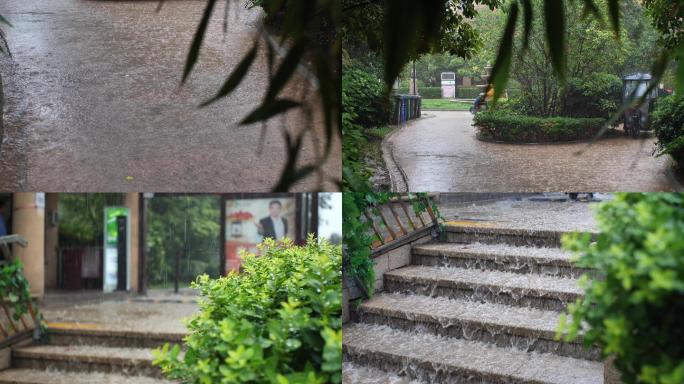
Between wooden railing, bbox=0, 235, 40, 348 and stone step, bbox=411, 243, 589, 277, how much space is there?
1.43 meters

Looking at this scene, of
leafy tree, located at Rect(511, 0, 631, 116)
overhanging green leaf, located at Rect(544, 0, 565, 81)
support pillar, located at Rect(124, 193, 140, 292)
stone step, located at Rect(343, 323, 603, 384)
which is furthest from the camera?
support pillar, located at Rect(124, 193, 140, 292)

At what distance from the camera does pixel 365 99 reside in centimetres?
237

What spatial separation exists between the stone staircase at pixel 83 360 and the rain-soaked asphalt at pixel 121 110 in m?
0.57

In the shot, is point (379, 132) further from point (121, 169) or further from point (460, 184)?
point (121, 169)

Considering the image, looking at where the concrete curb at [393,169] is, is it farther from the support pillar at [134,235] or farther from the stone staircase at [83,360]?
the stone staircase at [83,360]

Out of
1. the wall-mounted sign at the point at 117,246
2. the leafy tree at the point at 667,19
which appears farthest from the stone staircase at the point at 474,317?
the wall-mounted sign at the point at 117,246

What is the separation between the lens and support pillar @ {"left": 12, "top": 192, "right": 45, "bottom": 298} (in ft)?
8.42

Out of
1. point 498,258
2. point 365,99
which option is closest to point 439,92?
point 365,99

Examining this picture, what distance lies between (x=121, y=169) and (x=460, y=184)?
3.99ft

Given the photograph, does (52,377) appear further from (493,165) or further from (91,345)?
(493,165)

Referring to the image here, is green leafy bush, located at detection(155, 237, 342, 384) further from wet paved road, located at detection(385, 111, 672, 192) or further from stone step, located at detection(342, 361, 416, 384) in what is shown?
wet paved road, located at detection(385, 111, 672, 192)

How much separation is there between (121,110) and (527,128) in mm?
1466

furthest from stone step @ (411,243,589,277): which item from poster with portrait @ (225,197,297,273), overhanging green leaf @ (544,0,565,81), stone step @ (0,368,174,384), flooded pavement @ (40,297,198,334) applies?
overhanging green leaf @ (544,0,565,81)

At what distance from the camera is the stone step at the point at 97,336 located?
2641 mm
